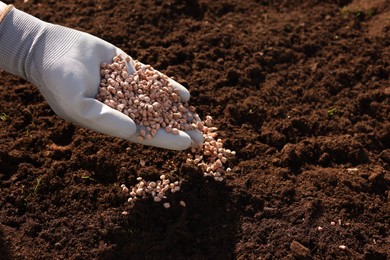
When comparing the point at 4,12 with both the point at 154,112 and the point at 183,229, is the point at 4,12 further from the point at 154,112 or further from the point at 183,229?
the point at 183,229

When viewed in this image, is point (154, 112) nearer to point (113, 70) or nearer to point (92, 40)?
→ point (113, 70)

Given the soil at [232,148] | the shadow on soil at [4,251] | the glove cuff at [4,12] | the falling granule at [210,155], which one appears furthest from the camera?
the falling granule at [210,155]

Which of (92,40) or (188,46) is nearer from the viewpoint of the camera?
(92,40)

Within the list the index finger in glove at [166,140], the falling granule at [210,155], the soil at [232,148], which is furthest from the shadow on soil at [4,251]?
the falling granule at [210,155]

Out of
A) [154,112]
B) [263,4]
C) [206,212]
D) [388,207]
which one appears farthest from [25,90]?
[388,207]

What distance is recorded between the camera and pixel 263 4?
4199 mm

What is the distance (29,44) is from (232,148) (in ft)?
4.30

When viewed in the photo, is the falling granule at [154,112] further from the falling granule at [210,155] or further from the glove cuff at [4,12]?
the glove cuff at [4,12]

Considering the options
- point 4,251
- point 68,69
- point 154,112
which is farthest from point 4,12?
point 4,251

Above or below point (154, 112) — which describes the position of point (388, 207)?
below

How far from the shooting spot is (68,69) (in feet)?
9.01

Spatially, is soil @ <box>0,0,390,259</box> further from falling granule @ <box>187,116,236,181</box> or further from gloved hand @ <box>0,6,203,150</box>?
gloved hand @ <box>0,6,203,150</box>

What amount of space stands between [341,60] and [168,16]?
131cm

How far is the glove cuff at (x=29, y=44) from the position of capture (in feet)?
9.29
